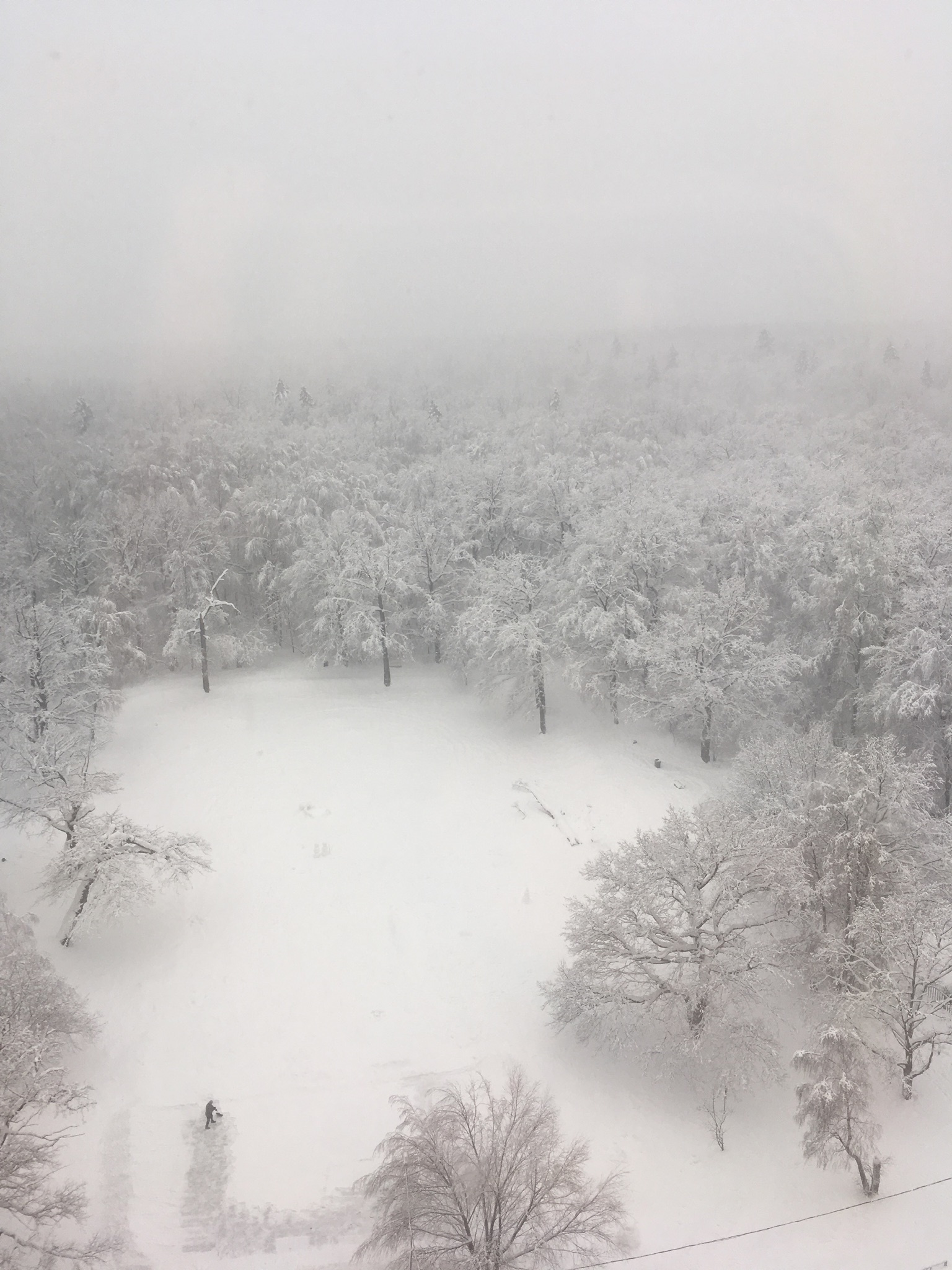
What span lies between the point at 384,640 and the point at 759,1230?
26.0 metres

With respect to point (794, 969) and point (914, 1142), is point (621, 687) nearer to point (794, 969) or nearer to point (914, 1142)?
point (794, 969)

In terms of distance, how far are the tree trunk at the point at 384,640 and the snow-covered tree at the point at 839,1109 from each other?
24366 mm

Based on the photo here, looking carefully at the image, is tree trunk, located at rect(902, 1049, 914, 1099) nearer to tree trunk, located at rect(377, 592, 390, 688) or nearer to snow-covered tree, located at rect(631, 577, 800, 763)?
snow-covered tree, located at rect(631, 577, 800, 763)

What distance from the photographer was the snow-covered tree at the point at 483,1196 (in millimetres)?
11219

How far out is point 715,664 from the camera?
28188 mm

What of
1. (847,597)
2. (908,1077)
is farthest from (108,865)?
(847,597)

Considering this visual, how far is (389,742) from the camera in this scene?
99.2ft

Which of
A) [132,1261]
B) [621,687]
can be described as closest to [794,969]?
[621,687]

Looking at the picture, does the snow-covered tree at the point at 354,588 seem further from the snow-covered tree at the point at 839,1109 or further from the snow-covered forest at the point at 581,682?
the snow-covered tree at the point at 839,1109

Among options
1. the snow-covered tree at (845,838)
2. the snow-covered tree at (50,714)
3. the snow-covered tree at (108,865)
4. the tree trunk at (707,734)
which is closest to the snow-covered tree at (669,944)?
the snow-covered tree at (845,838)

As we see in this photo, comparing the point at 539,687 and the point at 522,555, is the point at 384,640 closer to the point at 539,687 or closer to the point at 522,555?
the point at 522,555

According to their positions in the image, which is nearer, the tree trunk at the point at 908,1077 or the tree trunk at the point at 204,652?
the tree trunk at the point at 908,1077

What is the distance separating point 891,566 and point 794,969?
1739 centimetres

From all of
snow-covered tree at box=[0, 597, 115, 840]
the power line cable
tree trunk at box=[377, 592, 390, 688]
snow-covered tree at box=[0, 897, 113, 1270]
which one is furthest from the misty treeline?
snow-covered tree at box=[0, 897, 113, 1270]
